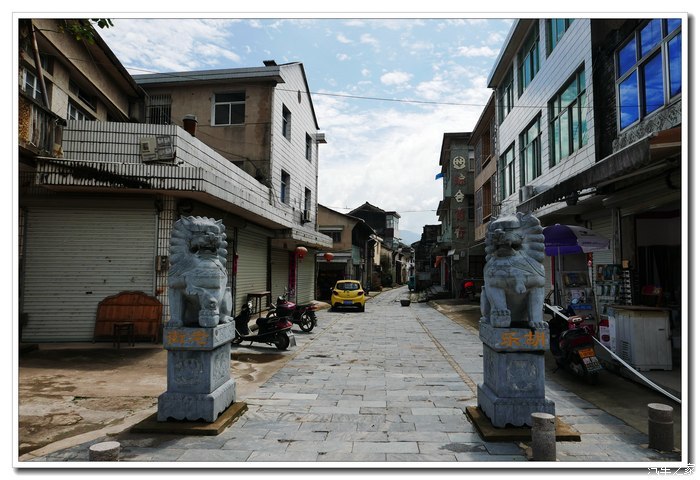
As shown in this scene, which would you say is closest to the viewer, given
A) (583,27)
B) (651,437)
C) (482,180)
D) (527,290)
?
(651,437)

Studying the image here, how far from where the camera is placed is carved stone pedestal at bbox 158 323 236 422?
4.97 metres

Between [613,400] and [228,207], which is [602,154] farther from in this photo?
[228,207]

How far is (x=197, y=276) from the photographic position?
17.3 ft

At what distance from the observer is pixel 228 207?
11.8 metres

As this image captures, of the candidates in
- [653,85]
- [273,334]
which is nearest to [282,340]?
[273,334]

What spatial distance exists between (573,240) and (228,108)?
12.9 m

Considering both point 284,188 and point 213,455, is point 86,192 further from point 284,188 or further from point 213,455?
point 284,188

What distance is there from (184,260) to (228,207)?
6572mm

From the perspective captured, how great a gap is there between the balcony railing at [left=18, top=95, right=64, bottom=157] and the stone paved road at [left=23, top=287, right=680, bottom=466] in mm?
6644

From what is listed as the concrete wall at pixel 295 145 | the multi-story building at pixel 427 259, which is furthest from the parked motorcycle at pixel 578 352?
the multi-story building at pixel 427 259

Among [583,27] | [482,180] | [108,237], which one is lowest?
[108,237]

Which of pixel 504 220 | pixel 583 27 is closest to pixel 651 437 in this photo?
pixel 504 220

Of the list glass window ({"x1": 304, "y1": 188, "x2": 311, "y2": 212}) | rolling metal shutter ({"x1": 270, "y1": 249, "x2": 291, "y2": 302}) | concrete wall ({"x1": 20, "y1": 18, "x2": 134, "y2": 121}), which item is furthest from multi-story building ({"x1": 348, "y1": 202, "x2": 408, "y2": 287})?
concrete wall ({"x1": 20, "y1": 18, "x2": 134, "y2": 121})

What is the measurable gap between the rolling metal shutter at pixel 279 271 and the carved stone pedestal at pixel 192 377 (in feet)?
42.9
